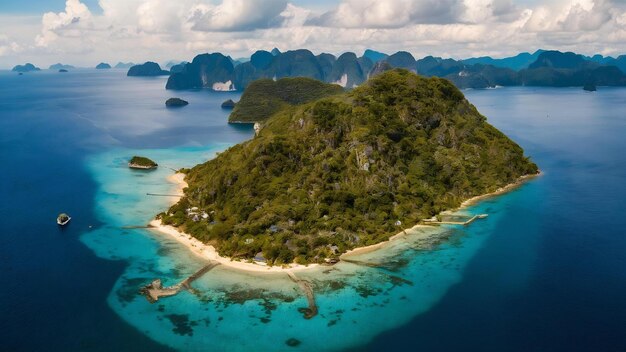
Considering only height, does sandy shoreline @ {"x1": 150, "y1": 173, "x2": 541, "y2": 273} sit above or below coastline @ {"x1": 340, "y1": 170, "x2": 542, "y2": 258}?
below

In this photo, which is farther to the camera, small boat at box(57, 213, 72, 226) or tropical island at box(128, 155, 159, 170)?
tropical island at box(128, 155, 159, 170)

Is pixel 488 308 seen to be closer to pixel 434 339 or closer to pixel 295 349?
pixel 434 339

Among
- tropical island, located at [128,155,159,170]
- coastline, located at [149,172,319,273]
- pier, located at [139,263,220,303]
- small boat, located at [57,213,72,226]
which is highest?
tropical island, located at [128,155,159,170]

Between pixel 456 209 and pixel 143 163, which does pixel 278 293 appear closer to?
pixel 456 209

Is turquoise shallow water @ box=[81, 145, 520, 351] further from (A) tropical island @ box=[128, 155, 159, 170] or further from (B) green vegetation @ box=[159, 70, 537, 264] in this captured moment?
(A) tropical island @ box=[128, 155, 159, 170]

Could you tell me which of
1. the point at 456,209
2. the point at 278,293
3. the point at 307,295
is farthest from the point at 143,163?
the point at 307,295

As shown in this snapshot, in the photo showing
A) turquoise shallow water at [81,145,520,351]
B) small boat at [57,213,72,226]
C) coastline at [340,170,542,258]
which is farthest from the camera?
small boat at [57,213,72,226]

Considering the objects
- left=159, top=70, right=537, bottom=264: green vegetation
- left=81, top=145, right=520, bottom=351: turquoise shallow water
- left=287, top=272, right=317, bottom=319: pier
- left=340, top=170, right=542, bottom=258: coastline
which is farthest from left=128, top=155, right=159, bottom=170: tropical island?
left=287, top=272, right=317, bottom=319: pier

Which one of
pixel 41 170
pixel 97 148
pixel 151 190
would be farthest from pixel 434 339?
pixel 97 148
